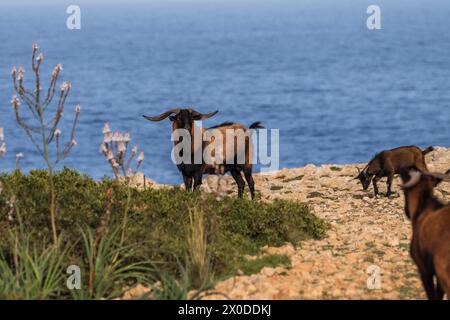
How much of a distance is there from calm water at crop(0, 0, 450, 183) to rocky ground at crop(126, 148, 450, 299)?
120 ft

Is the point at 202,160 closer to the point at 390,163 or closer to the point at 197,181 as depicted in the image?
the point at 197,181

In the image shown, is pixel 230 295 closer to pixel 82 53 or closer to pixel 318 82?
pixel 318 82

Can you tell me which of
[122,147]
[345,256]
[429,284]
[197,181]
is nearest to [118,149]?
[122,147]

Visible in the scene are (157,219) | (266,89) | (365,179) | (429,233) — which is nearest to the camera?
(429,233)

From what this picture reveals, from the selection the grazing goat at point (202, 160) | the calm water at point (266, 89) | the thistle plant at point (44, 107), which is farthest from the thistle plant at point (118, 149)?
the calm water at point (266, 89)

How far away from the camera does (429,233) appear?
978 cm

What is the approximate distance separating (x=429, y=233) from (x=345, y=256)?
317 centimetres

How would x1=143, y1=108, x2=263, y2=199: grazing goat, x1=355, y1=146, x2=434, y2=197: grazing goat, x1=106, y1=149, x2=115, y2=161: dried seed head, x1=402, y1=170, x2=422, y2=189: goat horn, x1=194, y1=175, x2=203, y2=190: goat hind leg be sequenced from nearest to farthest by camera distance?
1. x1=402, y1=170, x2=422, y2=189: goat horn
2. x1=106, y1=149, x2=115, y2=161: dried seed head
3. x1=194, y1=175, x2=203, y2=190: goat hind leg
4. x1=143, y1=108, x2=263, y2=199: grazing goat
5. x1=355, y1=146, x2=434, y2=197: grazing goat

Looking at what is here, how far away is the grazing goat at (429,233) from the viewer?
9.47 m

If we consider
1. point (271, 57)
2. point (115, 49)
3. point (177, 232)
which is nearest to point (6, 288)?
point (177, 232)

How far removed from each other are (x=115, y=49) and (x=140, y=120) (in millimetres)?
79621

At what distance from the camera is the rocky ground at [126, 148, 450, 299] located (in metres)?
11.1

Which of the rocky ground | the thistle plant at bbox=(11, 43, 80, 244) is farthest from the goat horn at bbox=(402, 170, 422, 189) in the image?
the thistle plant at bbox=(11, 43, 80, 244)

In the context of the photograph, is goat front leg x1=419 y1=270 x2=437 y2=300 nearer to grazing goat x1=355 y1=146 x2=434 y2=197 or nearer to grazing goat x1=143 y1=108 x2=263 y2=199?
grazing goat x1=143 y1=108 x2=263 y2=199
